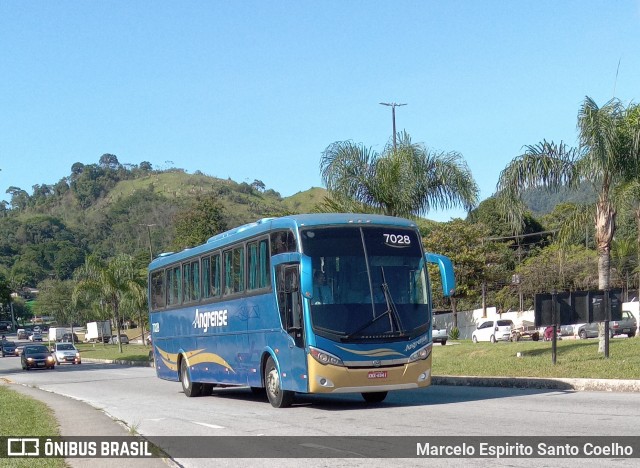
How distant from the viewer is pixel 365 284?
1627 cm

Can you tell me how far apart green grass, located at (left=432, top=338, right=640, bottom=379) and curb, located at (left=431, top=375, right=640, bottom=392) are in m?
0.46

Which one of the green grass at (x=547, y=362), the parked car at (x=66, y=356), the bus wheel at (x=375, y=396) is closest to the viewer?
the bus wheel at (x=375, y=396)

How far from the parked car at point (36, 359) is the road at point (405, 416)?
29765 mm

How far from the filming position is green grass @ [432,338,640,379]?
20514mm

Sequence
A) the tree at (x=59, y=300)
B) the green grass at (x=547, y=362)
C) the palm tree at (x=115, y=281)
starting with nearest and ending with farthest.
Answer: the green grass at (x=547, y=362) < the palm tree at (x=115, y=281) < the tree at (x=59, y=300)

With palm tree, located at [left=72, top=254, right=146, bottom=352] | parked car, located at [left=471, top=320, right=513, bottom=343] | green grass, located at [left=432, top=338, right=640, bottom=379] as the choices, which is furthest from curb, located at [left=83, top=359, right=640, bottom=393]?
palm tree, located at [left=72, top=254, right=146, bottom=352]

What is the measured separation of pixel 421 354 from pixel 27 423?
7.09 meters

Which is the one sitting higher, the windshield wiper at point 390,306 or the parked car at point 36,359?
the windshield wiper at point 390,306

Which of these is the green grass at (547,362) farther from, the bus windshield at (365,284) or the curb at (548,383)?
the bus windshield at (365,284)

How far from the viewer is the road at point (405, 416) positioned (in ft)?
39.4

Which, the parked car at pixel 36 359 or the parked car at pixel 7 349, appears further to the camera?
the parked car at pixel 7 349

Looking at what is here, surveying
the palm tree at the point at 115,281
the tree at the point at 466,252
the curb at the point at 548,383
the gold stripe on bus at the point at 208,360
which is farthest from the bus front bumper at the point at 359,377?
the tree at the point at 466,252

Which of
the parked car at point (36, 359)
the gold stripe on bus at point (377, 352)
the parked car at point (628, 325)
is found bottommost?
the parked car at point (36, 359)

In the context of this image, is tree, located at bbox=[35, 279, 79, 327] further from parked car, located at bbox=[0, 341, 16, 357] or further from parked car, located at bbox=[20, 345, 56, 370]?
parked car, located at bbox=[20, 345, 56, 370]
